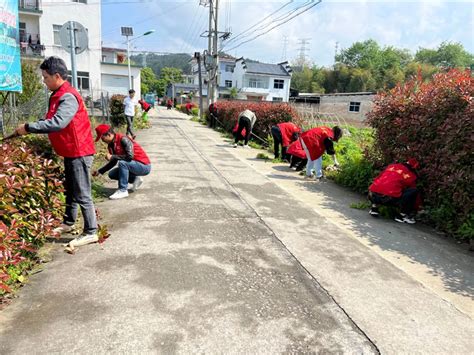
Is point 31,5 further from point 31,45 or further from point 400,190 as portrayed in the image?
point 400,190

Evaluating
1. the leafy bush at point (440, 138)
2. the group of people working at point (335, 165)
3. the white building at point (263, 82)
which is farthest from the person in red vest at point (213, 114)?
the white building at point (263, 82)

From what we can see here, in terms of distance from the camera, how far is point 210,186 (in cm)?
678

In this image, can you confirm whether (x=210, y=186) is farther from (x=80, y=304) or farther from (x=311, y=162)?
(x=80, y=304)

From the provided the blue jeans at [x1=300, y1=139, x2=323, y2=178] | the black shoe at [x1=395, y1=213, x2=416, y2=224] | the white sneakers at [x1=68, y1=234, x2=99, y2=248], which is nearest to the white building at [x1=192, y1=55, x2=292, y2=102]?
the blue jeans at [x1=300, y1=139, x2=323, y2=178]

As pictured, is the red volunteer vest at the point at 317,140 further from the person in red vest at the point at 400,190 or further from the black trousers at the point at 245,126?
the black trousers at the point at 245,126

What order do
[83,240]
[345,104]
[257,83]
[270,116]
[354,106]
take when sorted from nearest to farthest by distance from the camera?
[83,240] → [270,116] → [354,106] → [345,104] → [257,83]

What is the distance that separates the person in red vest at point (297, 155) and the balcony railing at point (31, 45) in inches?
980

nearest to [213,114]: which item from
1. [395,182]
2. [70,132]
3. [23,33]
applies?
[395,182]

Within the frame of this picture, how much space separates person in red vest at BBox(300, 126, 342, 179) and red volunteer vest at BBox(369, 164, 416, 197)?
2.18 m

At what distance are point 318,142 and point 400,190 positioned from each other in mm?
2660

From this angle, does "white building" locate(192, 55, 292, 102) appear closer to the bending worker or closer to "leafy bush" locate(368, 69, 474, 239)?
the bending worker

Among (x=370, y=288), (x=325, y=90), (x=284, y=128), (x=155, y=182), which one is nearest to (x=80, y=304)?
(x=370, y=288)

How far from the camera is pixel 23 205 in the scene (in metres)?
3.31

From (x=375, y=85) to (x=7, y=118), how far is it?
70162 mm
